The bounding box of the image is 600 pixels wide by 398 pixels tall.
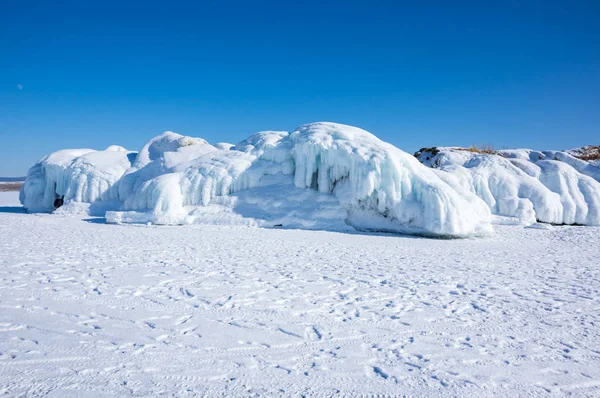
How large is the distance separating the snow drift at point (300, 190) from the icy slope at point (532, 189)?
266cm

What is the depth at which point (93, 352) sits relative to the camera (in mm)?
3178

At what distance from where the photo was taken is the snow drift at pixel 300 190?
11.5m

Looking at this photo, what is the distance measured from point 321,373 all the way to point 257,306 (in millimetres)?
1689

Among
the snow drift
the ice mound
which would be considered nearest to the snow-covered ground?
the snow drift

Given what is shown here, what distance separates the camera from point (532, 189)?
14906 millimetres

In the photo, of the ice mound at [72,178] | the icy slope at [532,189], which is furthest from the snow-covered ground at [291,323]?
the ice mound at [72,178]

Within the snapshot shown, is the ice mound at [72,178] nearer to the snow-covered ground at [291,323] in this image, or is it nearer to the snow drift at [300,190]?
the snow drift at [300,190]

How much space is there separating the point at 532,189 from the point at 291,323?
1483 cm

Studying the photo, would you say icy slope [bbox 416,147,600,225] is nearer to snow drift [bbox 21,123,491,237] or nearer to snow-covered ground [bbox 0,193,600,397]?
snow drift [bbox 21,123,491,237]

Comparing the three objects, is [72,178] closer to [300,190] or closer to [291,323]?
[300,190]

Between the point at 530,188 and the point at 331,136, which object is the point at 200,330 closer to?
the point at 331,136

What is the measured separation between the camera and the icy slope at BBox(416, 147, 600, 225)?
47.8 ft

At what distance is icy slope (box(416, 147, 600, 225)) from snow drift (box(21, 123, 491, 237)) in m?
2.66

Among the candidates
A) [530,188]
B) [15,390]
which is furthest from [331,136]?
[15,390]
